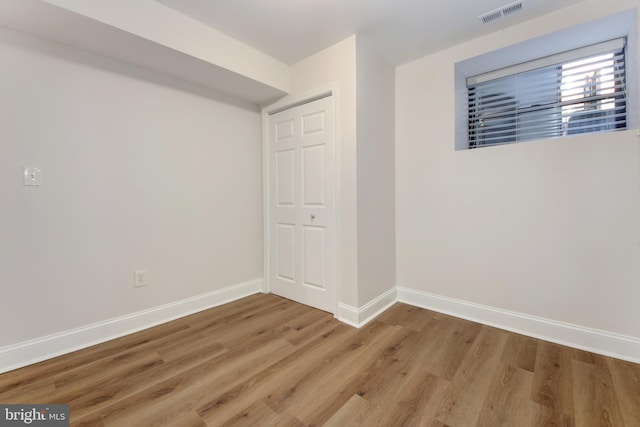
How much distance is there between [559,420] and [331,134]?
2367 millimetres

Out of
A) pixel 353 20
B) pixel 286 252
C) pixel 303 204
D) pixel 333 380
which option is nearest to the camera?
pixel 333 380

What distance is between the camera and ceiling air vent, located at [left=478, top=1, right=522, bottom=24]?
191 centimetres

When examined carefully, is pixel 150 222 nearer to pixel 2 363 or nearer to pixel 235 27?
pixel 2 363

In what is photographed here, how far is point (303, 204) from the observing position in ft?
9.06

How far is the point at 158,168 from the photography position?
2352mm

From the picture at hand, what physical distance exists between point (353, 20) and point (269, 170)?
1.67 meters

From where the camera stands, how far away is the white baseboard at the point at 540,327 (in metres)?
1.79

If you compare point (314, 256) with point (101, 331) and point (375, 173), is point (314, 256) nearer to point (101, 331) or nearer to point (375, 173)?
point (375, 173)

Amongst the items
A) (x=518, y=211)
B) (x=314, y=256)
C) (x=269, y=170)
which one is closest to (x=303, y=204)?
(x=314, y=256)

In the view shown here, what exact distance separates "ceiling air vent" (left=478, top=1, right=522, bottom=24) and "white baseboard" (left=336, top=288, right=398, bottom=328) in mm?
2497

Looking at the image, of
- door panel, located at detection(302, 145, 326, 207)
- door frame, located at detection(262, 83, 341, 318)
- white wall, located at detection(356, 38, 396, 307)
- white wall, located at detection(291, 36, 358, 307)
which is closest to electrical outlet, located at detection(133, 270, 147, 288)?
door frame, located at detection(262, 83, 341, 318)

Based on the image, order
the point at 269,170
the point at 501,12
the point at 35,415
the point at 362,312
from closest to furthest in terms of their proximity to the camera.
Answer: the point at 35,415
the point at 501,12
the point at 362,312
the point at 269,170

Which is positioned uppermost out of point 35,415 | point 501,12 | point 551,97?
point 501,12

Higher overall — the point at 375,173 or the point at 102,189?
the point at 375,173
